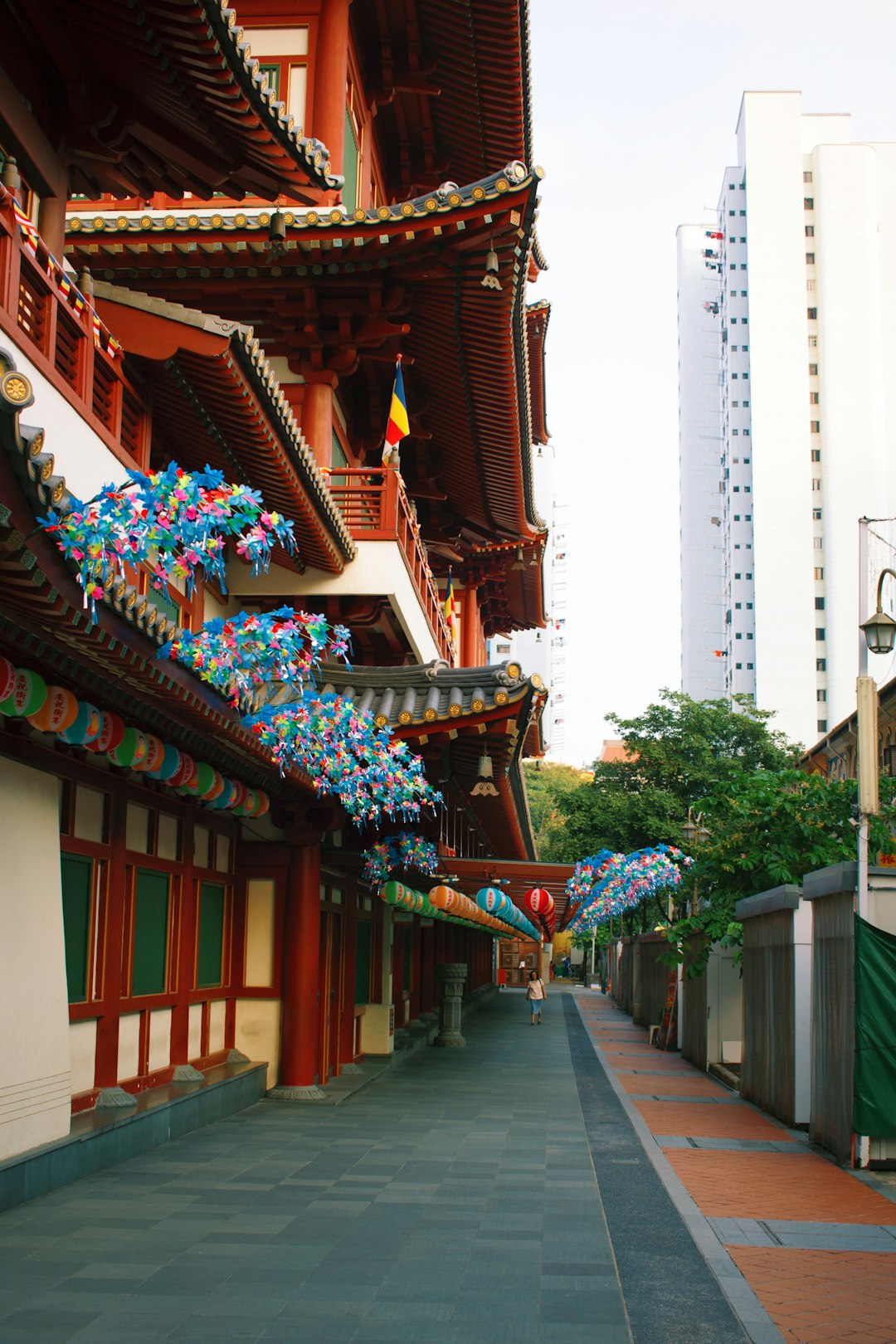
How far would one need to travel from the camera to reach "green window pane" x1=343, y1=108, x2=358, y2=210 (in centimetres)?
1638

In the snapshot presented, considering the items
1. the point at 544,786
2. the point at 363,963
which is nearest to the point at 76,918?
the point at 363,963

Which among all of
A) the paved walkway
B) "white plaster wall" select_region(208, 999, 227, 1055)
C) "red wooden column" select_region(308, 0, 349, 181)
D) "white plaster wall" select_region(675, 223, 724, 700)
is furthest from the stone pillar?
"white plaster wall" select_region(675, 223, 724, 700)

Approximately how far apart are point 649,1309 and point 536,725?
61.2 feet

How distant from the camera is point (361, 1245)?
7559 mm

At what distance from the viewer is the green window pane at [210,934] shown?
507 inches

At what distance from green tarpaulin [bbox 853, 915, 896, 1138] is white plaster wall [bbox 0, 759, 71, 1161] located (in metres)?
6.56

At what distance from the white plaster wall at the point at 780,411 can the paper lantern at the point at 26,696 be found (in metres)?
69.6

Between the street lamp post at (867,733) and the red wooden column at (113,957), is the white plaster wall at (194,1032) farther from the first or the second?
the street lamp post at (867,733)

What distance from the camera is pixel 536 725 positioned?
82.2 feet

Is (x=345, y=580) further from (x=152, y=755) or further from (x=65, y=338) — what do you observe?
(x=65, y=338)

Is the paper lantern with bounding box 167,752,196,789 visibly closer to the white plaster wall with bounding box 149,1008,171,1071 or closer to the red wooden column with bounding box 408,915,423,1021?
the white plaster wall with bounding box 149,1008,171,1071

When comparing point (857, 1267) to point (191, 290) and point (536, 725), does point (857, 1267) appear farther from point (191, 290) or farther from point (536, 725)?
point (536, 725)

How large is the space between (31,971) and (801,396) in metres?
77.7

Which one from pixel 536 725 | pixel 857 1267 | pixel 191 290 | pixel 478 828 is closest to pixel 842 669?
pixel 536 725
